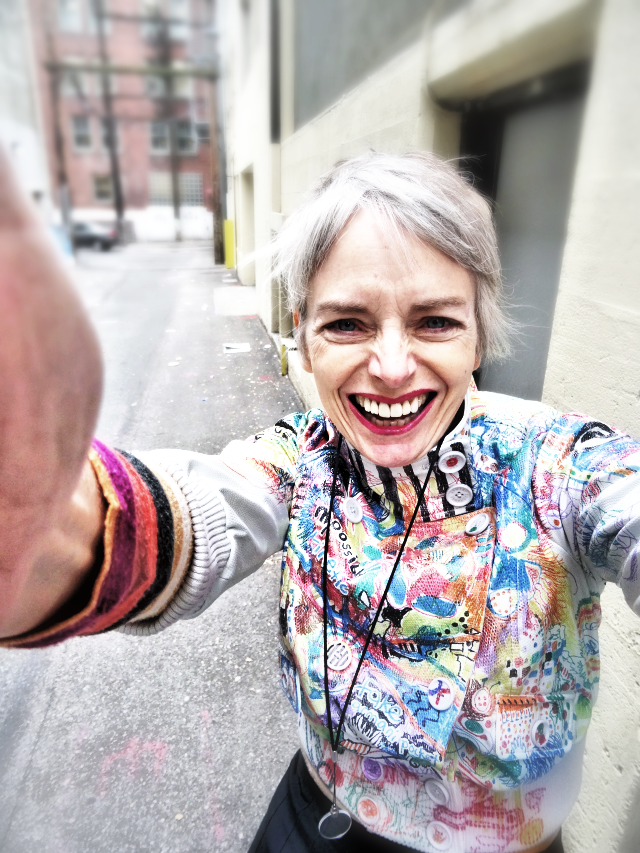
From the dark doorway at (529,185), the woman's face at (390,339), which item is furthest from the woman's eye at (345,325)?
the dark doorway at (529,185)

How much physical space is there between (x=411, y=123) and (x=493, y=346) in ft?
6.58

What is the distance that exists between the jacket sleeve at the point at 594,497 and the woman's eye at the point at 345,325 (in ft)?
1.27

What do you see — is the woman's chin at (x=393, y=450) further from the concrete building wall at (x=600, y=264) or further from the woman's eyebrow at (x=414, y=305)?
the concrete building wall at (x=600, y=264)

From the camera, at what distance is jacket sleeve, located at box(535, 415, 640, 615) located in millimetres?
879

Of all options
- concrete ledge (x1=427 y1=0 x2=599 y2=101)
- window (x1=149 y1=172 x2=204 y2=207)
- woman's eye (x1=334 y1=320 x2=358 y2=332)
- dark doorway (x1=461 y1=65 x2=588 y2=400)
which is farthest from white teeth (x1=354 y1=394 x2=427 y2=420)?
concrete ledge (x1=427 y1=0 x2=599 y2=101)

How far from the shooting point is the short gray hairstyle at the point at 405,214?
0.94 metres

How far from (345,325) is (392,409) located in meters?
0.16

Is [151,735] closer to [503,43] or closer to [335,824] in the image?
[335,824]

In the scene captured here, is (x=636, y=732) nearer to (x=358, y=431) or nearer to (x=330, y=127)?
(x=358, y=431)

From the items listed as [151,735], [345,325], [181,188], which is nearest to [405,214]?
[345,325]

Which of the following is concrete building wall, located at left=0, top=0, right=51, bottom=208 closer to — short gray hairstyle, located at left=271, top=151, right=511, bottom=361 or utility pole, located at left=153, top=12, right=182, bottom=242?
utility pole, located at left=153, top=12, right=182, bottom=242

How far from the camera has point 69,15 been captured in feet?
0.81

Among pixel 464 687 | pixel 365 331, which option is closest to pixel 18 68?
pixel 365 331

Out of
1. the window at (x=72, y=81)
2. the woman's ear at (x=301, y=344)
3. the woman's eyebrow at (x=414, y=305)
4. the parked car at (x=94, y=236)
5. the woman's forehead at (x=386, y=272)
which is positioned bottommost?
the woman's ear at (x=301, y=344)
